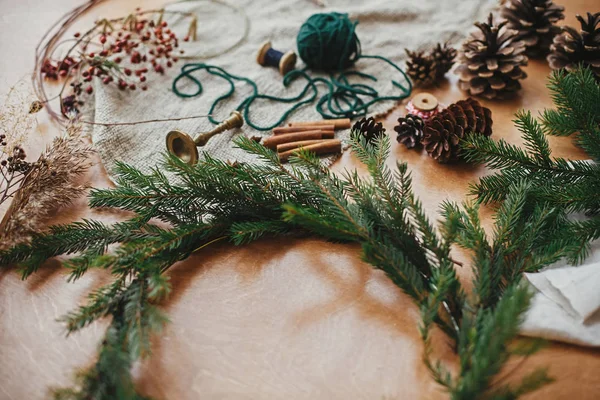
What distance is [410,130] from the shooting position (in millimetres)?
1043

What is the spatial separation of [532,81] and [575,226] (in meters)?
0.60

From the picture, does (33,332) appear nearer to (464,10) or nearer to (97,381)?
(97,381)

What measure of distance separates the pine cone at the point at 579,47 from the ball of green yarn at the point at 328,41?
485mm

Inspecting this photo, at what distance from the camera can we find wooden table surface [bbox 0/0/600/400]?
2.22 feet

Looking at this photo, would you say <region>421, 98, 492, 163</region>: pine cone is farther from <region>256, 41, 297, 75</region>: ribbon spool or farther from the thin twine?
<region>256, 41, 297, 75</region>: ribbon spool

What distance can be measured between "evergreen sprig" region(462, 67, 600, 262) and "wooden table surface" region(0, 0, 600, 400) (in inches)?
3.6

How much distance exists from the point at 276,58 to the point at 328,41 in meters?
0.15

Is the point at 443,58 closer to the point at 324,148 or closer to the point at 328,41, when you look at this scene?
the point at 328,41

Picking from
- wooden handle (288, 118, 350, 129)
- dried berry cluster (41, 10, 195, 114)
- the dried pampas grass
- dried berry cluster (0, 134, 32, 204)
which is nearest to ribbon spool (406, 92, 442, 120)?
wooden handle (288, 118, 350, 129)

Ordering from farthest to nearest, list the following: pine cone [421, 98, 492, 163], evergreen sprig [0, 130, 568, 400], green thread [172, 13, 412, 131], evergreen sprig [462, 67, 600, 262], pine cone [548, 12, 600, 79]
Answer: green thread [172, 13, 412, 131] → pine cone [548, 12, 600, 79] → pine cone [421, 98, 492, 163] → evergreen sprig [462, 67, 600, 262] → evergreen sprig [0, 130, 568, 400]

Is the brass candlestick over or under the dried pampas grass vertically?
under

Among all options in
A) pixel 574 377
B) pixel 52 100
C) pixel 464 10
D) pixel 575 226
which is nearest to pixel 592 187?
pixel 575 226

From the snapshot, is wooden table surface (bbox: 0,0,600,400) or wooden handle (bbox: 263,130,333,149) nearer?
wooden table surface (bbox: 0,0,600,400)

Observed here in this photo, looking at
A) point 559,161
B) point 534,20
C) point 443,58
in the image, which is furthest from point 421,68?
point 559,161
